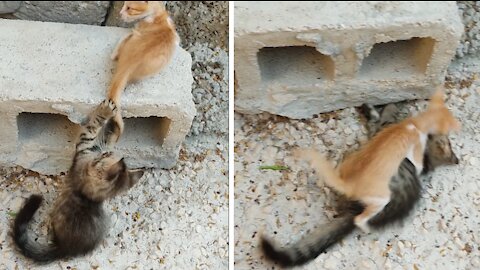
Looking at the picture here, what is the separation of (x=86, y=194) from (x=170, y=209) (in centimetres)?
24

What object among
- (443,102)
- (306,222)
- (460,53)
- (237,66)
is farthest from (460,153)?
(237,66)

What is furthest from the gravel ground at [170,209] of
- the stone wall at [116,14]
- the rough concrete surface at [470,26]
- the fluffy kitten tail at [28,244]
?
the rough concrete surface at [470,26]

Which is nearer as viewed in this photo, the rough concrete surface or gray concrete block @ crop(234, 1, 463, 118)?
gray concrete block @ crop(234, 1, 463, 118)

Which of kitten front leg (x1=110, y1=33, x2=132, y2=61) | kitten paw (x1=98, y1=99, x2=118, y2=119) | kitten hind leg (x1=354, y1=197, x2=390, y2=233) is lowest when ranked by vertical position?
kitten hind leg (x1=354, y1=197, x2=390, y2=233)

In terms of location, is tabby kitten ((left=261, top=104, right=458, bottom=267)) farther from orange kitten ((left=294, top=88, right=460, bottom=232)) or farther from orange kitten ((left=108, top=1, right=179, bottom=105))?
orange kitten ((left=108, top=1, right=179, bottom=105))

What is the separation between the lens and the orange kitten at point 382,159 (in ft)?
4.93

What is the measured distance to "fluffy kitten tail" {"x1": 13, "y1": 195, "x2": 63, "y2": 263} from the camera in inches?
61.5

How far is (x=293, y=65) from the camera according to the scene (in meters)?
1.67

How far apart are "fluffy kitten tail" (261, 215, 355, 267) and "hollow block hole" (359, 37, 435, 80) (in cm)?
33

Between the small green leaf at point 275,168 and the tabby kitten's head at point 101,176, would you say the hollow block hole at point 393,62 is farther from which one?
the tabby kitten's head at point 101,176

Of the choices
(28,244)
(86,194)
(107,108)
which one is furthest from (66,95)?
(28,244)

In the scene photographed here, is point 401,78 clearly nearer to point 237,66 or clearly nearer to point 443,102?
point 443,102

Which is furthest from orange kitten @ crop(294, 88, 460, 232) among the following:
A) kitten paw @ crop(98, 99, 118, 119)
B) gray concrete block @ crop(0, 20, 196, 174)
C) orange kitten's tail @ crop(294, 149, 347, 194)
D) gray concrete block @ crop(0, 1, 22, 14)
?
gray concrete block @ crop(0, 1, 22, 14)

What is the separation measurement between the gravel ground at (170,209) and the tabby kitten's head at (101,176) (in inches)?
6.3
